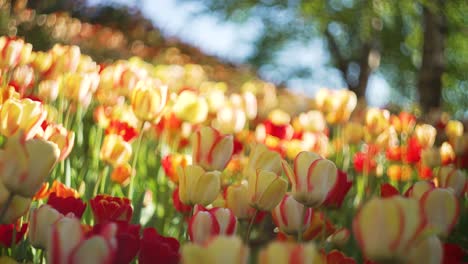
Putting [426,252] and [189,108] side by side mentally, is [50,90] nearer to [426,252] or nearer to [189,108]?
[189,108]

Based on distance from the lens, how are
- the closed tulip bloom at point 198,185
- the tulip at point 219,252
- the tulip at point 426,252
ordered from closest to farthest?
the tulip at point 219,252
the tulip at point 426,252
the closed tulip bloom at point 198,185

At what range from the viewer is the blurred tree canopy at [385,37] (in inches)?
183

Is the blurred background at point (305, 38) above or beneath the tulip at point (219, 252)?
beneath

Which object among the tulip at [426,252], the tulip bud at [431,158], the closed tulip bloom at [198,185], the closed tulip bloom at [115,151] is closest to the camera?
the tulip at [426,252]

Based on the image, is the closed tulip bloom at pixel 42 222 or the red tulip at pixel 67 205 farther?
the red tulip at pixel 67 205

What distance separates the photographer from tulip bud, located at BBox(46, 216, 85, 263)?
710 mm

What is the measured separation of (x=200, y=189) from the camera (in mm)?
1163

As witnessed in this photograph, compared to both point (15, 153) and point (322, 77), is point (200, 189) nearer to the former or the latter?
point (15, 153)

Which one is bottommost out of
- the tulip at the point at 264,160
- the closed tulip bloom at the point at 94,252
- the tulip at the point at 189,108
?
the tulip at the point at 189,108

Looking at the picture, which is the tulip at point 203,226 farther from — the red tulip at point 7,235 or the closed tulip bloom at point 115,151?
the closed tulip bloom at point 115,151

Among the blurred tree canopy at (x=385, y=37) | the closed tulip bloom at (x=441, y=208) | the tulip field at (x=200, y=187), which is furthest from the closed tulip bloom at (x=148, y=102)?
the blurred tree canopy at (x=385, y=37)

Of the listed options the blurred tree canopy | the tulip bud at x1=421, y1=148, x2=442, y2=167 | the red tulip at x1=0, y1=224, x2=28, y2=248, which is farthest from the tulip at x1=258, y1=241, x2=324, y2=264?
the blurred tree canopy

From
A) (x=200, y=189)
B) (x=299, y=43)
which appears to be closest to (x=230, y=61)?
(x=299, y=43)

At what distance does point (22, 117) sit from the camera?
3.95 ft
